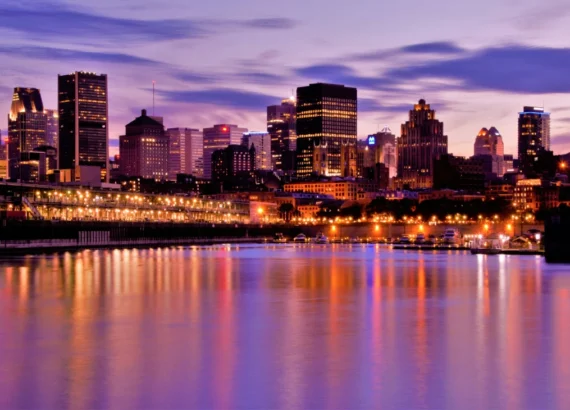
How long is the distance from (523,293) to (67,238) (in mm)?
106210

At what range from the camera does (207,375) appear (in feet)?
84.8

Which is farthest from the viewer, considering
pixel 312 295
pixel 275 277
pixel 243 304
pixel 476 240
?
pixel 476 240

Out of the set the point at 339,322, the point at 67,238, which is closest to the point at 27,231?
the point at 67,238

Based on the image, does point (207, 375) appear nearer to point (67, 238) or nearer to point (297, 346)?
point (297, 346)

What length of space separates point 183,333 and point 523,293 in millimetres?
24400

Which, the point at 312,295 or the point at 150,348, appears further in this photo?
the point at 312,295

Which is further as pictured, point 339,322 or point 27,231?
point 27,231

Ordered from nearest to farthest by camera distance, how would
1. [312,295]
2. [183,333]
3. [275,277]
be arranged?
[183,333] → [312,295] → [275,277]

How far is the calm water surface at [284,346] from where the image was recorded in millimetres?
23375

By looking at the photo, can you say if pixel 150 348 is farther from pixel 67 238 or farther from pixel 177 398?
pixel 67 238

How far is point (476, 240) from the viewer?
135250 millimetres

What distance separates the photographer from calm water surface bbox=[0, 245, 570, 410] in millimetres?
23375

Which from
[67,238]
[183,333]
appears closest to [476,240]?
[67,238]

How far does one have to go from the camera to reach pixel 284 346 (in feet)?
102
